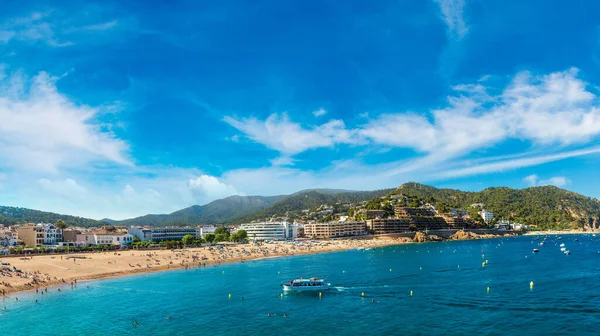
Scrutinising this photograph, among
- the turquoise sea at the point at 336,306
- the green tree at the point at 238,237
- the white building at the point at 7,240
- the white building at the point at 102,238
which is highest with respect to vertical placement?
the white building at the point at 7,240

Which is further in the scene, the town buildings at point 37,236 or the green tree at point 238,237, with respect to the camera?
the green tree at point 238,237

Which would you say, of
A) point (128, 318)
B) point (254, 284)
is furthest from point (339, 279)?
point (128, 318)

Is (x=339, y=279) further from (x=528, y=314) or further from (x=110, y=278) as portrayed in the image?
(x=110, y=278)

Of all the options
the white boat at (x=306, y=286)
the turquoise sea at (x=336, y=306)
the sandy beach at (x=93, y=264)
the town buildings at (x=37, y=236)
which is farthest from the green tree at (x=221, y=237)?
the white boat at (x=306, y=286)

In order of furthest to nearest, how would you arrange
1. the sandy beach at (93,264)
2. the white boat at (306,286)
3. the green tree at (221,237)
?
the green tree at (221,237)
the sandy beach at (93,264)
the white boat at (306,286)

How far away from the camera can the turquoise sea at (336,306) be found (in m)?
41.7

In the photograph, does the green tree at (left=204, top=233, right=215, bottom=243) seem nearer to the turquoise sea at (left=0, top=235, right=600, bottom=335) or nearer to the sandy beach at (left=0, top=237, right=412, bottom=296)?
the sandy beach at (left=0, top=237, right=412, bottom=296)

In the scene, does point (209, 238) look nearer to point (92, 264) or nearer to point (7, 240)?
point (7, 240)

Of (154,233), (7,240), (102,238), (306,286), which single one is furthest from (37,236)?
(306,286)

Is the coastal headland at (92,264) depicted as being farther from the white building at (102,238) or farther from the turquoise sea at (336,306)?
the white building at (102,238)

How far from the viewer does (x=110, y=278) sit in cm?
7844

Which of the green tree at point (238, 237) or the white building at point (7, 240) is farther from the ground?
the white building at point (7, 240)

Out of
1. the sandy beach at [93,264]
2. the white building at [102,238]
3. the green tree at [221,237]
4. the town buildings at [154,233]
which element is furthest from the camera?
the green tree at [221,237]

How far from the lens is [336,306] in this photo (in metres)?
52.3
